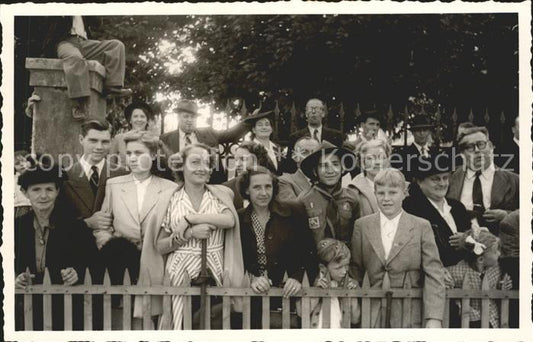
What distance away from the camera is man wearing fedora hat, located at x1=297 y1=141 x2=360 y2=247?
25.1 ft

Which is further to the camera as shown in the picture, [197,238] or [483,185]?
[483,185]

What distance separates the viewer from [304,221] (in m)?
7.47

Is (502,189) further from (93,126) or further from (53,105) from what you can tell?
(53,105)

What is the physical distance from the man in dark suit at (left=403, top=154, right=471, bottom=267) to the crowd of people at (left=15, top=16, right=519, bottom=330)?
0.01 m

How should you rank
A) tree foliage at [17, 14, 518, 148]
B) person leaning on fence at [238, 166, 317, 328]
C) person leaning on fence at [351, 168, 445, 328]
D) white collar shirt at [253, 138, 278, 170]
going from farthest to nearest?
tree foliage at [17, 14, 518, 148], white collar shirt at [253, 138, 278, 170], person leaning on fence at [351, 168, 445, 328], person leaning on fence at [238, 166, 317, 328]

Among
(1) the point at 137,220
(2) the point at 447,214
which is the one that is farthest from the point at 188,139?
(2) the point at 447,214

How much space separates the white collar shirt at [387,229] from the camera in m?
7.46

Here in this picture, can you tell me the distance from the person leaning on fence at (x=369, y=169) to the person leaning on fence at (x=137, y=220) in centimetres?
179

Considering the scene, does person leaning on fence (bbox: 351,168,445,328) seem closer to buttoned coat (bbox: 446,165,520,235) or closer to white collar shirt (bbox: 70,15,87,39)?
buttoned coat (bbox: 446,165,520,235)

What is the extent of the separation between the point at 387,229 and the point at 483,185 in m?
1.28

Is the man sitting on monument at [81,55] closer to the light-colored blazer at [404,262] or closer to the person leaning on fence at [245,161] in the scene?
the person leaning on fence at [245,161]

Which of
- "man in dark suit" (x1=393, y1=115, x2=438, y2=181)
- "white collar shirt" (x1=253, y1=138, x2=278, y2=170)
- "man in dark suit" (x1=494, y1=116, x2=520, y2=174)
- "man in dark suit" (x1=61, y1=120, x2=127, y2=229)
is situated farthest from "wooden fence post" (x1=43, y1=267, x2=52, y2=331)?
"man in dark suit" (x1=494, y1=116, x2=520, y2=174)

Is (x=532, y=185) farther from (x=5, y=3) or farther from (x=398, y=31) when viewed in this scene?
(x=5, y=3)

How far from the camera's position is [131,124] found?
314 inches
